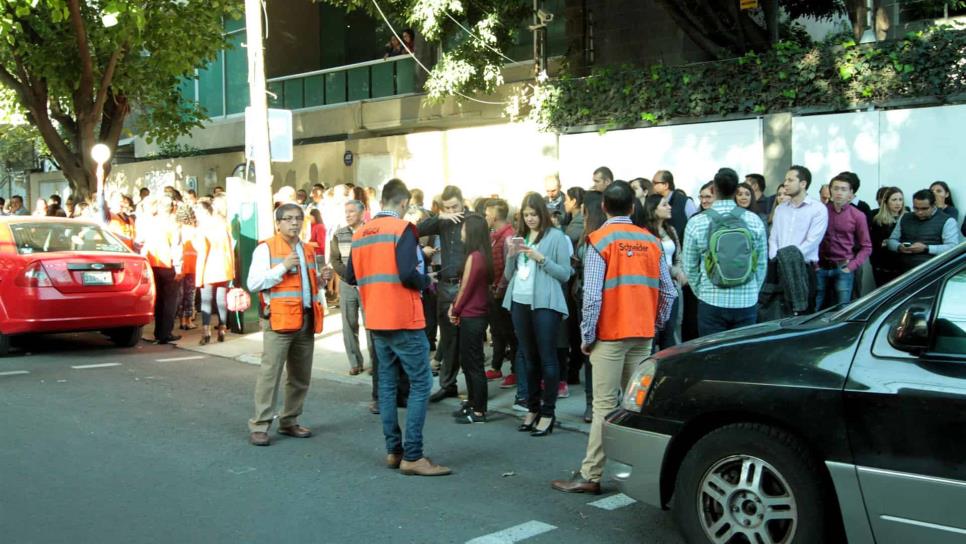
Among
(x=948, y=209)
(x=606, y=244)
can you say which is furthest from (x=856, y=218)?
(x=606, y=244)

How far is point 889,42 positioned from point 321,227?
7463mm

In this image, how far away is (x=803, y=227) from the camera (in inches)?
345

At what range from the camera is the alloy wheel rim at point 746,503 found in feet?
14.7

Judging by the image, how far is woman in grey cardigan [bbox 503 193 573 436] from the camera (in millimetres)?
7520

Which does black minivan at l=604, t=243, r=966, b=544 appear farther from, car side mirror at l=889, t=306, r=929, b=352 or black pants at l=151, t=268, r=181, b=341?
black pants at l=151, t=268, r=181, b=341

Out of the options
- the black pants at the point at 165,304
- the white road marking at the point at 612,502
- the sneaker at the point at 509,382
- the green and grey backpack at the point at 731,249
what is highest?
the green and grey backpack at the point at 731,249

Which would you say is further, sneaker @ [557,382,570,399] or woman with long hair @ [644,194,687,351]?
sneaker @ [557,382,570,399]

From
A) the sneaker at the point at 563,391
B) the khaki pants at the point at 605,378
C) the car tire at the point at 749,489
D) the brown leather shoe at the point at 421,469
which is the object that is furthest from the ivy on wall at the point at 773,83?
the car tire at the point at 749,489

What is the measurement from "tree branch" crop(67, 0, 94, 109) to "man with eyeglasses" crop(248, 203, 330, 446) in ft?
40.0

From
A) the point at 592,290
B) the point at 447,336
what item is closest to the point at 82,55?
the point at 447,336

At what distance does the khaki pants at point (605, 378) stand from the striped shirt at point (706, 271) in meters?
1.05

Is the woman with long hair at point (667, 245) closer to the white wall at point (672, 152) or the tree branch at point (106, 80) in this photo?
the white wall at point (672, 152)

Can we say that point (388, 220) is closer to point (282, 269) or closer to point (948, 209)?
point (282, 269)

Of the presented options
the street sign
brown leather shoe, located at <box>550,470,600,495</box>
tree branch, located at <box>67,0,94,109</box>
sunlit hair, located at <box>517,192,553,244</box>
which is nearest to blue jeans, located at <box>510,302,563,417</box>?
sunlit hair, located at <box>517,192,553,244</box>
